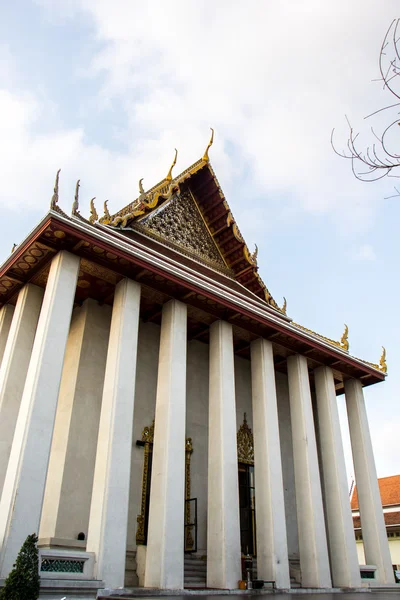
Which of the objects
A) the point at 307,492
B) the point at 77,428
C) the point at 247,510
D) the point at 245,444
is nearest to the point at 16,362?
the point at 77,428

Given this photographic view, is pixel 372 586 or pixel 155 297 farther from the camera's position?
pixel 372 586

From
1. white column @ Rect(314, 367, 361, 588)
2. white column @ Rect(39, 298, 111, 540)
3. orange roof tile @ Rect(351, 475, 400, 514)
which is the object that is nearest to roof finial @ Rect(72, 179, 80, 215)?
white column @ Rect(39, 298, 111, 540)

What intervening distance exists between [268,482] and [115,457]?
319cm

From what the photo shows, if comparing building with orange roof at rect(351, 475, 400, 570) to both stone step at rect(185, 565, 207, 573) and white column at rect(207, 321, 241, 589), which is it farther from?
white column at rect(207, 321, 241, 589)

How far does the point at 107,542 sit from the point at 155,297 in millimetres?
4113

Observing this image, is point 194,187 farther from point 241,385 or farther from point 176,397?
point 176,397

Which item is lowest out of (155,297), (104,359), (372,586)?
(372,586)

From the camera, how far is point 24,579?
15.9 feet

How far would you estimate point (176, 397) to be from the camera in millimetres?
8016

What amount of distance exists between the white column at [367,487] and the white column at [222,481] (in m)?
4.24

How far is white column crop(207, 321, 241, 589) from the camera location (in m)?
7.60

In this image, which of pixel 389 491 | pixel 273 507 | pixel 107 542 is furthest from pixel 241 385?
pixel 389 491

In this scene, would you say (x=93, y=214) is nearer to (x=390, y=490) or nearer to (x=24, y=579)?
(x=24, y=579)

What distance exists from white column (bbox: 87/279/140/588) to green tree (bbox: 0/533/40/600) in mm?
1310
